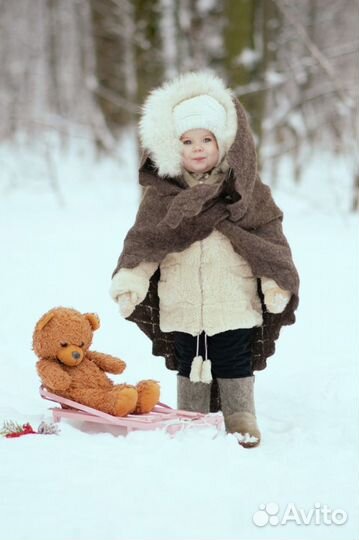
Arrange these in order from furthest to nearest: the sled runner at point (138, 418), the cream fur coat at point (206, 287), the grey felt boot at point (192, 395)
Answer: the grey felt boot at point (192, 395) < the cream fur coat at point (206, 287) < the sled runner at point (138, 418)

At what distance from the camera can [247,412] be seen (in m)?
3.42

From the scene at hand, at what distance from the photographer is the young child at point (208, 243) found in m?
3.24

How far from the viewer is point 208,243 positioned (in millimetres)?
3291

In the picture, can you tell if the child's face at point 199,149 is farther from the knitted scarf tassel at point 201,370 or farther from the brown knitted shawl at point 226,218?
the knitted scarf tassel at point 201,370

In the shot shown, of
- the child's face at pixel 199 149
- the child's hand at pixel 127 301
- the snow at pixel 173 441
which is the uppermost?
the child's face at pixel 199 149

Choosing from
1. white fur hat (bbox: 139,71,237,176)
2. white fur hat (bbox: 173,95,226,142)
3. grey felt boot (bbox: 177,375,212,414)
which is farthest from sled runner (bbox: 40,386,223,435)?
white fur hat (bbox: 173,95,226,142)

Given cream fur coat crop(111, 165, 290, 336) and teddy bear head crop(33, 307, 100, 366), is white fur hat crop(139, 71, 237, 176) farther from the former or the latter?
teddy bear head crop(33, 307, 100, 366)

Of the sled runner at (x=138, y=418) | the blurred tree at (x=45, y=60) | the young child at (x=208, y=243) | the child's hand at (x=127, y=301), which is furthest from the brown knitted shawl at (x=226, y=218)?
the blurred tree at (x=45, y=60)

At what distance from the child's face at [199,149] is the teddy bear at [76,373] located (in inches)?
32.3

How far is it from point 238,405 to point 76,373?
0.75 m

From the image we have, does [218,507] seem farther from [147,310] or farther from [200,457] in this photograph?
[147,310]

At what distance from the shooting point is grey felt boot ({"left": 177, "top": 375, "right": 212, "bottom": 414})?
11.5ft

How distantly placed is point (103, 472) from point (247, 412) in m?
1.02

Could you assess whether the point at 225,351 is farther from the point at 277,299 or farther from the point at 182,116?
the point at 182,116
